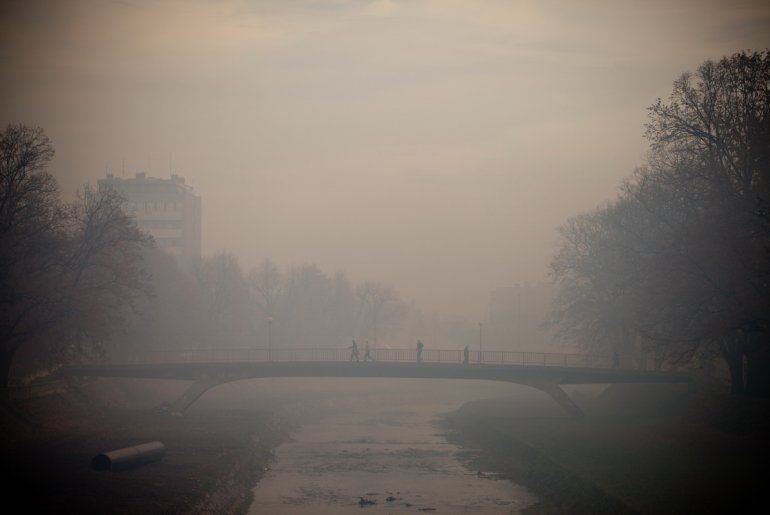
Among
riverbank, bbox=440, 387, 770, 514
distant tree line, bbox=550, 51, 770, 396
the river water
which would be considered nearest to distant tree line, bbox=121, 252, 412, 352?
the river water

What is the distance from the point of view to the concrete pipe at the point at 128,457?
40.8 metres

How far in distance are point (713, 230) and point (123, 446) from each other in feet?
117

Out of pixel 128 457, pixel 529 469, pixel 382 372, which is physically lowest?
pixel 529 469

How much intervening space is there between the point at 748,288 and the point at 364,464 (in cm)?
2537

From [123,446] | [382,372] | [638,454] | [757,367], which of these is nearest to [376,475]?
[123,446]

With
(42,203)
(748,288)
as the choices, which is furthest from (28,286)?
(748,288)

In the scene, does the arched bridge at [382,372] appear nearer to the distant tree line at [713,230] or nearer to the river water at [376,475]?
the river water at [376,475]

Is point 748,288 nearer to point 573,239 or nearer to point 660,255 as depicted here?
point 660,255

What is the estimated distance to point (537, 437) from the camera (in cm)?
5478

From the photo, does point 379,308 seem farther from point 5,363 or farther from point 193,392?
point 5,363

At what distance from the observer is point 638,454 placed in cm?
4397

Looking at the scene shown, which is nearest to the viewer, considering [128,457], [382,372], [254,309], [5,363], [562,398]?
[128,457]

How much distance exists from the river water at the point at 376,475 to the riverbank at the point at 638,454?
2197mm

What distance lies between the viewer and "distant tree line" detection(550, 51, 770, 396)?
44969 mm
